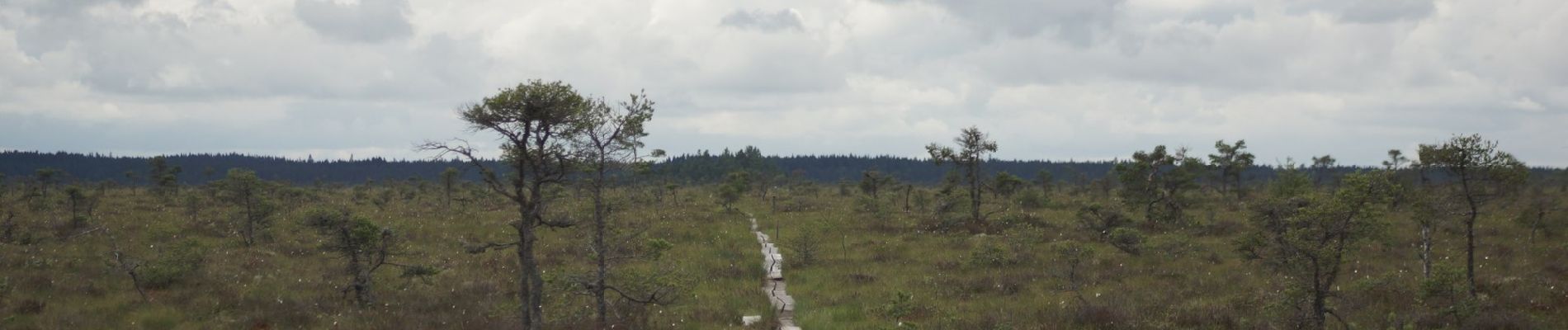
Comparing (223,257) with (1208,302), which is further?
(223,257)

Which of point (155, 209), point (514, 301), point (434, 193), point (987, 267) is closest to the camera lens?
point (514, 301)

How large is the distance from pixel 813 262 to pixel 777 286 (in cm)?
342

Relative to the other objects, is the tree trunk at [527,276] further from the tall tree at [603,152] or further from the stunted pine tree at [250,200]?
the stunted pine tree at [250,200]

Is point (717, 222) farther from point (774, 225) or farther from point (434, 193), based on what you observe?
point (434, 193)

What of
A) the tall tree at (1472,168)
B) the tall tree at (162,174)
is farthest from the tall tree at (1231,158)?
the tall tree at (162,174)

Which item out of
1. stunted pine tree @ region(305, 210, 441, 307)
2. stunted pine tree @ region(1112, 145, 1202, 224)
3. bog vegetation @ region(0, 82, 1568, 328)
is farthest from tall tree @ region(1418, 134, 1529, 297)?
stunted pine tree @ region(305, 210, 441, 307)

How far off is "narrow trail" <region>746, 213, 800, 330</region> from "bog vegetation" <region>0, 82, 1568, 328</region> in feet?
0.94

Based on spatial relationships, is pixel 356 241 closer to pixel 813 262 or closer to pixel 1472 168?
pixel 813 262

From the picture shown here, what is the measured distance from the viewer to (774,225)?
117 ft

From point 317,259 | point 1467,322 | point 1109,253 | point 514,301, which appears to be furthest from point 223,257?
point 1467,322

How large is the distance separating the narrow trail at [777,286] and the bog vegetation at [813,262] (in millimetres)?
288

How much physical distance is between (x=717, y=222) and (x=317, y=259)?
1537cm

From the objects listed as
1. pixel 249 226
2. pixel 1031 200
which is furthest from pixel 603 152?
pixel 1031 200

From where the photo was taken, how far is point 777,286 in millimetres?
21016
